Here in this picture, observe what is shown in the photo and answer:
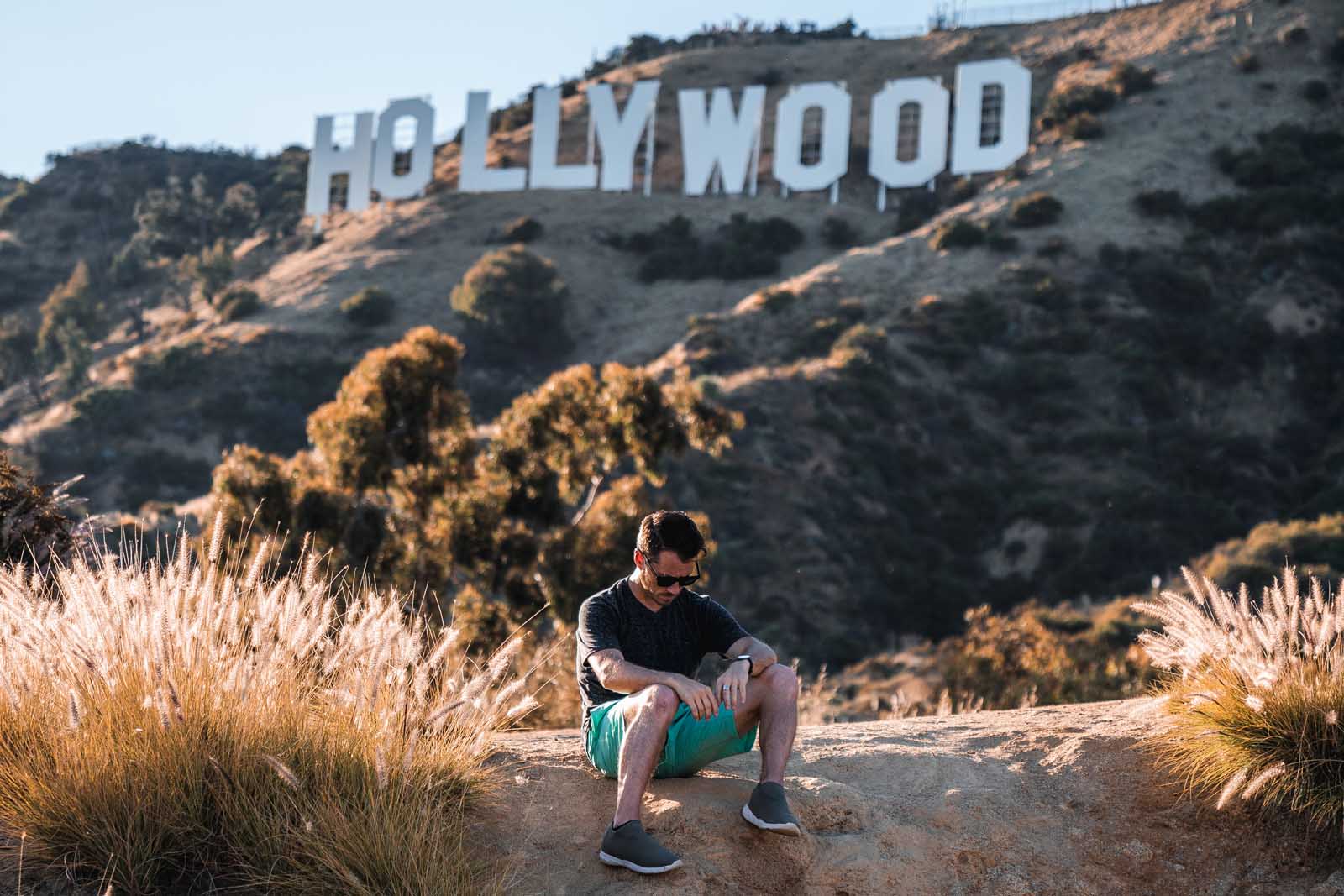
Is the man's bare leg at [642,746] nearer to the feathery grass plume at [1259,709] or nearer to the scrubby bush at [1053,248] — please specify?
the feathery grass plume at [1259,709]

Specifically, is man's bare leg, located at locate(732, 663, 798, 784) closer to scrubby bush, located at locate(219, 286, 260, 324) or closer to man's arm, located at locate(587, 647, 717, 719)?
man's arm, located at locate(587, 647, 717, 719)

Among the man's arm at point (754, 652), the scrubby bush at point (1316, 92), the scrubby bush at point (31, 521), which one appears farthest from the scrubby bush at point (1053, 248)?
the man's arm at point (754, 652)

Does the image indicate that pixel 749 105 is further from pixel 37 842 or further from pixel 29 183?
pixel 37 842

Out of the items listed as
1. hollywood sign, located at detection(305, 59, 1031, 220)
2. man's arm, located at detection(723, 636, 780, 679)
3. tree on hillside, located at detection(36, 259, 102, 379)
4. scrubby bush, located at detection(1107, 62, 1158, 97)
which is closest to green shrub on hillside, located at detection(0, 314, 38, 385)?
tree on hillside, located at detection(36, 259, 102, 379)

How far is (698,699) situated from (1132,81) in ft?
211

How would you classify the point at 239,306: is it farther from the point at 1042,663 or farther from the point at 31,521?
the point at 31,521

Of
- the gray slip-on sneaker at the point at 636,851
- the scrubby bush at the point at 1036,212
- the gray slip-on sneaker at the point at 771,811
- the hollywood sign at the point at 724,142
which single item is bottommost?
the gray slip-on sneaker at the point at 636,851

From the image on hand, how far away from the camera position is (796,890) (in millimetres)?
4660

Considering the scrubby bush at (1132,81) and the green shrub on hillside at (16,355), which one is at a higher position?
the scrubby bush at (1132,81)

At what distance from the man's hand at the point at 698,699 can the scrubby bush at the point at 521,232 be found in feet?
199

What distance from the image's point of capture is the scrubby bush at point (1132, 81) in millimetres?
60531

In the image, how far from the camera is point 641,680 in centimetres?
477

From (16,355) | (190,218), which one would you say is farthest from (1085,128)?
(190,218)

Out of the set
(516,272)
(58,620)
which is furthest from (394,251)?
(58,620)
